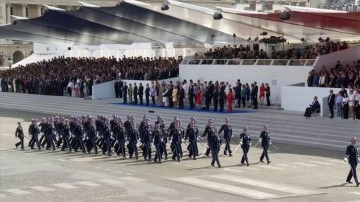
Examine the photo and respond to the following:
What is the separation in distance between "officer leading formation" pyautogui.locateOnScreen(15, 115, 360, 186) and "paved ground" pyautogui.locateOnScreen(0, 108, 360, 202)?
44 centimetres

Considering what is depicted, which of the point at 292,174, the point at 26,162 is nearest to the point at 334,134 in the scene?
the point at 292,174

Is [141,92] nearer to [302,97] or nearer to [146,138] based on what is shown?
[302,97]

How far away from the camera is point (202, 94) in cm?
3669

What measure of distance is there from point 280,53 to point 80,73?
16416 millimetres

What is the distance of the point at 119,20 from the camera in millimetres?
47594

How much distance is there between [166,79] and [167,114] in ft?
21.2

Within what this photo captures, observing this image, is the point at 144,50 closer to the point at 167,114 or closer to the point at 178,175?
the point at 167,114

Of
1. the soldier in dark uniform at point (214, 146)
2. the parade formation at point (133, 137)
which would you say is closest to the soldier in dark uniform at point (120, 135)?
the parade formation at point (133, 137)

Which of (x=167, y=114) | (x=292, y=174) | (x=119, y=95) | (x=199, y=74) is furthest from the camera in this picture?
(x=119, y=95)

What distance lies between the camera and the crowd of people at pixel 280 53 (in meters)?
35.9

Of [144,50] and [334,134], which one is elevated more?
[144,50]

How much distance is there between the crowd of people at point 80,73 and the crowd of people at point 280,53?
109 inches

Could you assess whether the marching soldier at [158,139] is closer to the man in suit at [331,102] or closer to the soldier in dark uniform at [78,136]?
the soldier in dark uniform at [78,136]

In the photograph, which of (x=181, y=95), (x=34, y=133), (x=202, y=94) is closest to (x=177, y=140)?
(x=34, y=133)
